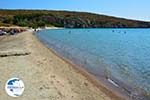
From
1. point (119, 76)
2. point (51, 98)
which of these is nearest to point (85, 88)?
point (51, 98)

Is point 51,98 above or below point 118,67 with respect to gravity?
above

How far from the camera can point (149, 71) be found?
78.7ft

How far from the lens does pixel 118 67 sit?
2647 centimetres

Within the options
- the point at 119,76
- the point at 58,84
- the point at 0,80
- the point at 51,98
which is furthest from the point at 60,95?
the point at 119,76

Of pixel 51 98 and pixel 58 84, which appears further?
pixel 58 84

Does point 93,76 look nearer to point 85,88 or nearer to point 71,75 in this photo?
point 71,75

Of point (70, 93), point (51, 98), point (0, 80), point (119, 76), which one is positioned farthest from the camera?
point (119, 76)

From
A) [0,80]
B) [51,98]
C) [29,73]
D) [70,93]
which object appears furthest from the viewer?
[29,73]

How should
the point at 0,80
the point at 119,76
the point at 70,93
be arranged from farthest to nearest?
the point at 119,76 < the point at 0,80 < the point at 70,93

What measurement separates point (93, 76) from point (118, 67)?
17.4ft

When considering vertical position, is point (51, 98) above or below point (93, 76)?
above

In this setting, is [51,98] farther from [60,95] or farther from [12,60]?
[12,60]

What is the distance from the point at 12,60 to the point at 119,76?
7252 mm

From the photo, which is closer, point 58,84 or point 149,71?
point 58,84
